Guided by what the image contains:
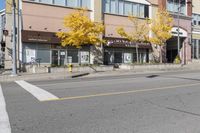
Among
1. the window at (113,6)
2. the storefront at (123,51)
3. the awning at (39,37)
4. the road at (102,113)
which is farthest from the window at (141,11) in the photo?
the road at (102,113)

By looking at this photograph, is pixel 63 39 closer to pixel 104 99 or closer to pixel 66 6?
pixel 66 6

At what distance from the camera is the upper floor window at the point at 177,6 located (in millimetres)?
47031

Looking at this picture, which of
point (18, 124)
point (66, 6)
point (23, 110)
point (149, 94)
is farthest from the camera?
point (66, 6)

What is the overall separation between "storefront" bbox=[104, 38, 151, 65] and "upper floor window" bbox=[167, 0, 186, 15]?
8432 millimetres

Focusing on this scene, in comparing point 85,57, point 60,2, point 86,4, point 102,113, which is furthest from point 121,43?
point 102,113

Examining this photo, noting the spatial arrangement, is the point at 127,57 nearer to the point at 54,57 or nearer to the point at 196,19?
the point at 54,57

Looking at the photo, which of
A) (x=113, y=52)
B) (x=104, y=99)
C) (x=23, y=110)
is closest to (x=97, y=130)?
(x=23, y=110)

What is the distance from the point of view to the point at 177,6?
48.4 metres

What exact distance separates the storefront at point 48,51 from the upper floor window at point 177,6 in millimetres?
16322

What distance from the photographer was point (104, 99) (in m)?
11.2

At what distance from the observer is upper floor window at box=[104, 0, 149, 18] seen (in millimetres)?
39256

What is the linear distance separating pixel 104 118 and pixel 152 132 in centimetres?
162

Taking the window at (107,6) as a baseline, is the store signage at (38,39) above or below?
below

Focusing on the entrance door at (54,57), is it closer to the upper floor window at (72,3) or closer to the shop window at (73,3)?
the upper floor window at (72,3)
